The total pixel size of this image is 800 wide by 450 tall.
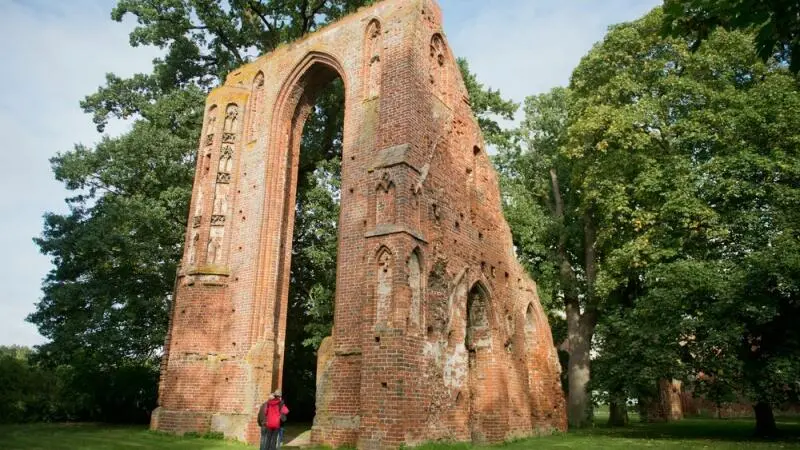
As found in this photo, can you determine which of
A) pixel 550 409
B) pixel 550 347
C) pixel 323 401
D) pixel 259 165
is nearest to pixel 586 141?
pixel 550 347

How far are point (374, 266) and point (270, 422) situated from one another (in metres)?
3.11

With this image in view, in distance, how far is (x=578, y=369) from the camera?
753 inches

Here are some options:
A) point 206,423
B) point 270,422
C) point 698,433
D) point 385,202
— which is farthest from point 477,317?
point 698,433

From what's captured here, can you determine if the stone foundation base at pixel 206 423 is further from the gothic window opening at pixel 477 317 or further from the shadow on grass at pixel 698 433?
the shadow on grass at pixel 698 433

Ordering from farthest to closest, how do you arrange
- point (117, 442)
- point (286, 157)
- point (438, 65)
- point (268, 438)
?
point (286, 157) < point (438, 65) < point (117, 442) < point (268, 438)

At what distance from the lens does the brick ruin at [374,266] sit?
994 cm

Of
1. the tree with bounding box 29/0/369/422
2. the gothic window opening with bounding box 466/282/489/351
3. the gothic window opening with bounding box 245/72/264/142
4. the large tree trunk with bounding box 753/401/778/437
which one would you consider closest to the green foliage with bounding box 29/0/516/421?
the tree with bounding box 29/0/369/422

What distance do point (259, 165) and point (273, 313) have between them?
383 cm

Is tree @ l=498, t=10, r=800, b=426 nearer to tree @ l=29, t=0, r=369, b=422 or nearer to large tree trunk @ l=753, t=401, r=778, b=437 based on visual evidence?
large tree trunk @ l=753, t=401, r=778, b=437

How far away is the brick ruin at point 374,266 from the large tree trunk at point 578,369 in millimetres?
4354

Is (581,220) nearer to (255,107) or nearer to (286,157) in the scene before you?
(286,157)

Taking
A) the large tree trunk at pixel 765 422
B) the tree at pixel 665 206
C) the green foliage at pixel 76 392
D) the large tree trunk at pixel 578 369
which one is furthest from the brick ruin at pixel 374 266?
the large tree trunk at pixel 765 422

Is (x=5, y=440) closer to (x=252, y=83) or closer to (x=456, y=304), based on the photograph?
(x=456, y=304)

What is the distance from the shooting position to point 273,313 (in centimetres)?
1341
